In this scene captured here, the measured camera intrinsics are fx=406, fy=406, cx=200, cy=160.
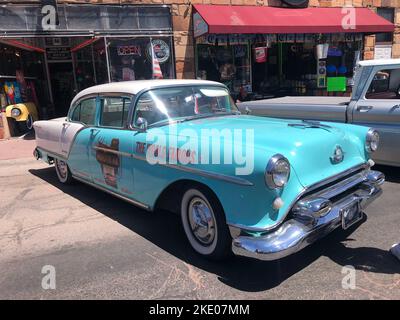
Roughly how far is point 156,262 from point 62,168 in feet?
10.5

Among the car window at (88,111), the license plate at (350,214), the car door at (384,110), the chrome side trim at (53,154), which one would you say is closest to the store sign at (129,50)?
the chrome side trim at (53,154)

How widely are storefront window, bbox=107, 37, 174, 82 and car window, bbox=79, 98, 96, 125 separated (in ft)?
21.3

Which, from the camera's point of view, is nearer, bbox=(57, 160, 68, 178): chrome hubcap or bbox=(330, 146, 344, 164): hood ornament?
bbox=(330, 146, 344, 164): hood ornament

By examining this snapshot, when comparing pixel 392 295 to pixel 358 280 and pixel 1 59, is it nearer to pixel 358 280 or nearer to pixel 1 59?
pixel 358 280

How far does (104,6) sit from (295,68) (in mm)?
7216

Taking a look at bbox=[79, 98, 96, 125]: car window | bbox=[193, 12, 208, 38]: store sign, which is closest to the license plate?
bbox=[79, 98, 96, 125]: car window

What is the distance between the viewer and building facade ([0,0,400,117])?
36.3 ft

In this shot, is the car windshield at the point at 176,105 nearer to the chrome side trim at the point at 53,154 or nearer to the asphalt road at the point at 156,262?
the asphalt road at the point at 156,262

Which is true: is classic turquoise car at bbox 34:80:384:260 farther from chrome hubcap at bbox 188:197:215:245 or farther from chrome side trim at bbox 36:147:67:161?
chrome side trim at bbox 36:147:67:161

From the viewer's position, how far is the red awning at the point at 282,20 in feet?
37.8

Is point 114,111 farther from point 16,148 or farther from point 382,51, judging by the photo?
point 382,51

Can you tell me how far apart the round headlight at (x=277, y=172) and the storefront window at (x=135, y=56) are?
9.39m

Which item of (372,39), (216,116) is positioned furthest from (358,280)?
(372,39)

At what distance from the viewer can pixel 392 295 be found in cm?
298
